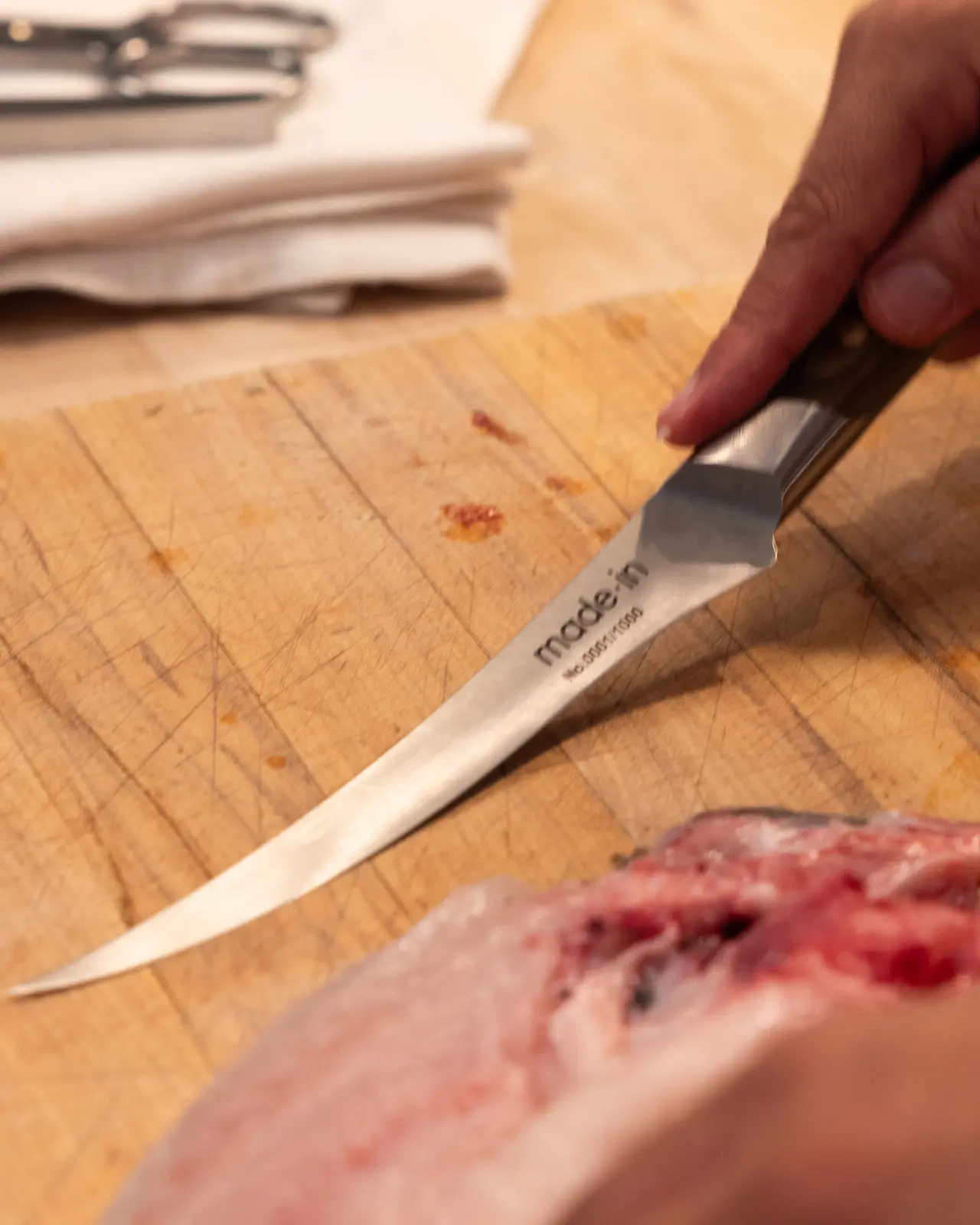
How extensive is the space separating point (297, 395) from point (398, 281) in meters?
0.31

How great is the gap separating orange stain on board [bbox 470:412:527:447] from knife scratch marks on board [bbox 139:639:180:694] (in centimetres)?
41

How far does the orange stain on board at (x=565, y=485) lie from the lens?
4.33 ft

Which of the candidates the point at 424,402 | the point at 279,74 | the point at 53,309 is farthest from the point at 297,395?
the point at 279,74

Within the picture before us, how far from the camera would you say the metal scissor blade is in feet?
3.05

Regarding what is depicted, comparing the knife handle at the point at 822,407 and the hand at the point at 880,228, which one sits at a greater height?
the hand at the point at 880,228

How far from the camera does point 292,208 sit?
155 centimetres

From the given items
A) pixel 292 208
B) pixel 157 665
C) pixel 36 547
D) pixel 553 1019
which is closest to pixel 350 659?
pixel 157 665

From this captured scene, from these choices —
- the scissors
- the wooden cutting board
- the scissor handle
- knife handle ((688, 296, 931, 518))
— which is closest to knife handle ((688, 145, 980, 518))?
knife handle ((688, 296, 931, 518))

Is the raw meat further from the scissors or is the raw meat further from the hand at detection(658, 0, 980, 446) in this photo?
the scissors

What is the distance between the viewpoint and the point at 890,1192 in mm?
650

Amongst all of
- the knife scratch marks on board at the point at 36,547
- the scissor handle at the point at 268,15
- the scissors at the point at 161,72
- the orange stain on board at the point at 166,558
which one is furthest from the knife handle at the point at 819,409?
the scissor handle at the point at 268,15

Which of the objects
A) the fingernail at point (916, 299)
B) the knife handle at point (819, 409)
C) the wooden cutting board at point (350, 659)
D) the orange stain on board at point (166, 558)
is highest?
the fingernail at point (916, 299)

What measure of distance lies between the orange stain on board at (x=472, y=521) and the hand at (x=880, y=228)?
166 millimetres

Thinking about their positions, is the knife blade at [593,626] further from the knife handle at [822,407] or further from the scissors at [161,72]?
the scissors at [161,72]
